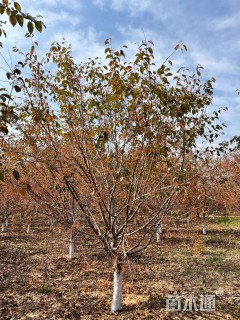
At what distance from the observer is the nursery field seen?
872cm

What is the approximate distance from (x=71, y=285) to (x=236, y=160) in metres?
21.5

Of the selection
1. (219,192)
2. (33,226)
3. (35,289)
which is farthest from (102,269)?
(33,226)

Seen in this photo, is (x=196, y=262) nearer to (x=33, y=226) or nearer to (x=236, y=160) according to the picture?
(x=236, y=160)

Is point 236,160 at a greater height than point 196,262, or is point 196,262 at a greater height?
point 236,160

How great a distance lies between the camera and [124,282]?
37.8 feet

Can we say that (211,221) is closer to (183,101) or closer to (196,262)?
(196,262)

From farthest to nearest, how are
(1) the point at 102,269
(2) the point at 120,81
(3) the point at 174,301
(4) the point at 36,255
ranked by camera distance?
(4) the point at 36,255 → (1) the point at 102,269 → (3) the point at 174,301 → (2) the point at 120,81

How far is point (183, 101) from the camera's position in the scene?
6961 mm

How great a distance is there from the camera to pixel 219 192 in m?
26.4

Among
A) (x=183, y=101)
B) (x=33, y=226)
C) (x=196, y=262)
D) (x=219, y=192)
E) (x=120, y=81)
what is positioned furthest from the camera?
(x=33, y=226)

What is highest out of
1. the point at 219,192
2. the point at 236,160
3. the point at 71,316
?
the point at 236,160

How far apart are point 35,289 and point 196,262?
8387mm

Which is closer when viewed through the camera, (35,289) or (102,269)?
(35,289)

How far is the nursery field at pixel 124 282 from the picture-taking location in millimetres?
8719
